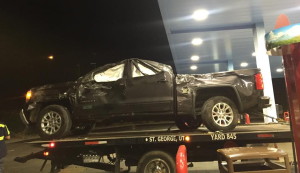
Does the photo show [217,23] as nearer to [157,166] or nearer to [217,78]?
[217,78]

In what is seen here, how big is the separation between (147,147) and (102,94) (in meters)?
1.56

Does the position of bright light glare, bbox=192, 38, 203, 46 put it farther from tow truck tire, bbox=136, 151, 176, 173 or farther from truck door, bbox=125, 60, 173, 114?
tow truck tire, bbox=136, 151, 176, 173

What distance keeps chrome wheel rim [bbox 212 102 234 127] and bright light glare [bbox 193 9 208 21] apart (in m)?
5.17

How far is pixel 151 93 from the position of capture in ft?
22.7

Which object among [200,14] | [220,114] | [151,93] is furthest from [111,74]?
[200,14]

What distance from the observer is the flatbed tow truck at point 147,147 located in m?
6.23

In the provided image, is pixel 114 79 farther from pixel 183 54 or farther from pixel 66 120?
pixel 183 54

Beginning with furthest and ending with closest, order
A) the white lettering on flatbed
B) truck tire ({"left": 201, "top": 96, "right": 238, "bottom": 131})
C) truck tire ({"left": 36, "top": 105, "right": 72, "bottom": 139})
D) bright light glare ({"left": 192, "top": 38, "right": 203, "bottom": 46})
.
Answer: bright light glare ({"left": 192, "top": 38, "right": 203, "bottom": 46}) → truck tire ({"left": 36, "top": 105, "right": 72, "bottom": 139}) → truck tire ({"left": 201, "top": 96, "right": 238, "bottom": 131}) → the white lettering on flatbed

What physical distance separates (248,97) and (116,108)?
2.84 meters

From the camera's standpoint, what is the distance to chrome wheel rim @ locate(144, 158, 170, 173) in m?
6.32

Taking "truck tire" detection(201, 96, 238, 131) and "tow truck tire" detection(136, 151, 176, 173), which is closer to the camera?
"tow truck tire" detection(136, 151, 176, 173)

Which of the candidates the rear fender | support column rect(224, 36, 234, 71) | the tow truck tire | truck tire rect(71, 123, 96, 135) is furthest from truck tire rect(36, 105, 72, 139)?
support column rect(224, 36, 234, 71)

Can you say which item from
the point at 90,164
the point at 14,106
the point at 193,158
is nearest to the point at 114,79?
the point at 90,164

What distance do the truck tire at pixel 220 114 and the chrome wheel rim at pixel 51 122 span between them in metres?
3.23
